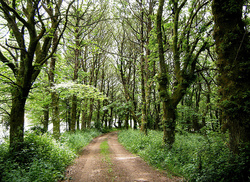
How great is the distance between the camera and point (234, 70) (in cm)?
435

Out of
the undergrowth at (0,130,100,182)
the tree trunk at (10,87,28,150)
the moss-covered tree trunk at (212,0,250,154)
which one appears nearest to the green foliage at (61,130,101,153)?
the undergrowth at (0,130,100,182)

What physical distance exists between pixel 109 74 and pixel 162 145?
23.3 meters

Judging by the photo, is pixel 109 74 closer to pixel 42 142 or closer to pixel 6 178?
pixel 42 142

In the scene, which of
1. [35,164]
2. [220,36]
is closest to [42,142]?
[35,164]

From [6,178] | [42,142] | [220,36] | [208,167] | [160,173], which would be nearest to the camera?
[6,178]

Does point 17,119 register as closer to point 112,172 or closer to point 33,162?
point 33,162

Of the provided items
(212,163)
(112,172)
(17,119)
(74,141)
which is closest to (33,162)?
(17,119)

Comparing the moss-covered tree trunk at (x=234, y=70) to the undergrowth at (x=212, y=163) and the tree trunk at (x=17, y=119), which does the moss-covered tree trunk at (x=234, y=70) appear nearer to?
the undergrowth at (x=212, y=163)

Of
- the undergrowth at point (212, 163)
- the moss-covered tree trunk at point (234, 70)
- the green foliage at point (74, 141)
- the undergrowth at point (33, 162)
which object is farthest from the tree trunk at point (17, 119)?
the moss-covered tree trunk at point (234, 70)

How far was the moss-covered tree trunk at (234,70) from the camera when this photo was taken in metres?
4.14

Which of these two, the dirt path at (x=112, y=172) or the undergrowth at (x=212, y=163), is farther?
the dirt path at (x=112, y=172)

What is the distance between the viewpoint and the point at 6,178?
384 centimetres

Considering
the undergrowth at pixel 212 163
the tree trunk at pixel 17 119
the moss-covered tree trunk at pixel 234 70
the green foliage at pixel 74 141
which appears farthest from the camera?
the green foliage at pixel 74 141

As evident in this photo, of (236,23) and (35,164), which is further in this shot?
(35,164)
